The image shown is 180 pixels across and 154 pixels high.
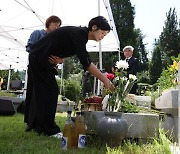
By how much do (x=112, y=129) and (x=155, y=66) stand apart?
86.3 ft

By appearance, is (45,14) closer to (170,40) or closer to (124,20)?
(124,20)

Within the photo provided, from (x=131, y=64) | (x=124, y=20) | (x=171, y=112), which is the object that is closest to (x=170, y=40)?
(x=124, y=20)

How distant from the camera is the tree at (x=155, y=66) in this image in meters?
26.9

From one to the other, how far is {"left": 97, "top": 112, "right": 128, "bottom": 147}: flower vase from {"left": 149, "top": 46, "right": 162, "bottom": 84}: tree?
966 inches

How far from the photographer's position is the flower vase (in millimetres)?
2357

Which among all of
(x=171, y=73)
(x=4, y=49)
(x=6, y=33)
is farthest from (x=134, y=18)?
(x=171, y=73)

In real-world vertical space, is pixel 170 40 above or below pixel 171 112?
above

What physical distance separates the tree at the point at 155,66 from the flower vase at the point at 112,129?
24528mm

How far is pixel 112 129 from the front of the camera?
7.70 feet

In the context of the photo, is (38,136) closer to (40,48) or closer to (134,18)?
(40,48)

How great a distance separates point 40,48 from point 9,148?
977mm

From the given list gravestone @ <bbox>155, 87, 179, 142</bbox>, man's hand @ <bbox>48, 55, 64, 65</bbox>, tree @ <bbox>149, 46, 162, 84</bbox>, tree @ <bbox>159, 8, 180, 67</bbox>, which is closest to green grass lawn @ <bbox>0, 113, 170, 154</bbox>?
gravestone @ <bbox>155, 87, 179, 142</bbox>

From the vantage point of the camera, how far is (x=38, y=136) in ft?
9.12

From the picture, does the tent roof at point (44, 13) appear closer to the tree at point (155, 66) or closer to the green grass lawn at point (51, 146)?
the green grass lawn at point (51, 146)
